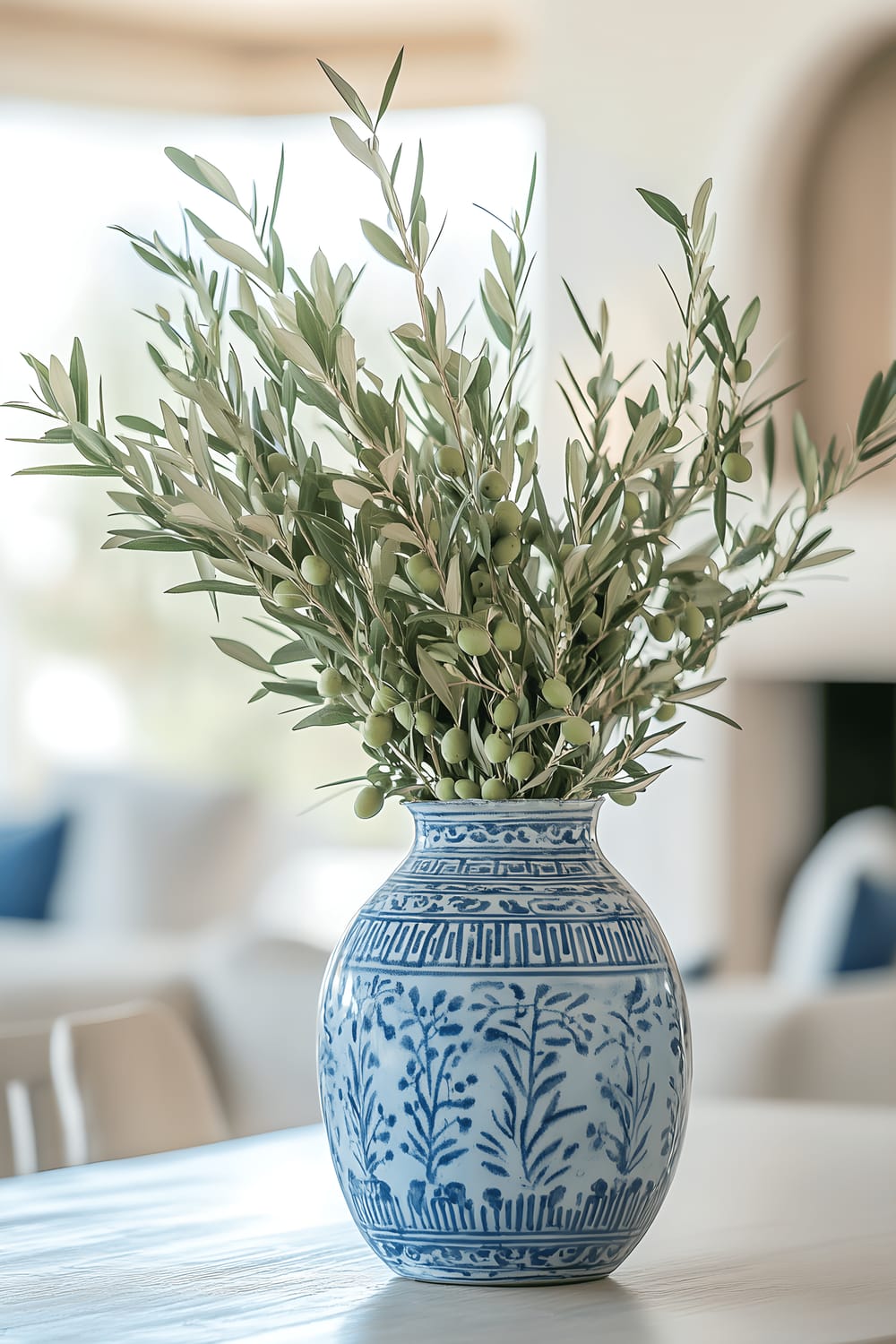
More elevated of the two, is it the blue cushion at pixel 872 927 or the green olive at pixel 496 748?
the green olive at pixel 496 748

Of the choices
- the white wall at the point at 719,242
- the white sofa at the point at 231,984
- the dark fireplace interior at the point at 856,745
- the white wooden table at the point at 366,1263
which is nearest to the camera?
the white wooden table at the point at 366,1263

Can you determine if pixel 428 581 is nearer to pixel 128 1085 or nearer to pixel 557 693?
pixel 557 693

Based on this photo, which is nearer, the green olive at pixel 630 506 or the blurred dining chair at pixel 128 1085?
the green olive at pixel 630 506

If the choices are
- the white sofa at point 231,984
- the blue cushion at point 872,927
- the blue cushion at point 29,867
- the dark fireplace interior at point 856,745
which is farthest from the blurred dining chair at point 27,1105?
the dark fireplace interior at point 856,745

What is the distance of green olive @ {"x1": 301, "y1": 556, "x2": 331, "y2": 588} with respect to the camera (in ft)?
2.79

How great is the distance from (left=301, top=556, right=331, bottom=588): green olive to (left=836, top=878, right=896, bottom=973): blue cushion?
92.4 inches

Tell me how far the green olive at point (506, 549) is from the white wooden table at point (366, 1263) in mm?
349

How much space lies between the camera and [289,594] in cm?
88

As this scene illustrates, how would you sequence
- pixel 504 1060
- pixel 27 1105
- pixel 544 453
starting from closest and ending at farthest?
pixel 504 1060
pixel 27 1105
pixel 544 453

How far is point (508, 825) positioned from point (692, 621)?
14 centimetres

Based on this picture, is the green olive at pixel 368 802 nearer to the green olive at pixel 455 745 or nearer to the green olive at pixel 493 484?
the green olive at pixel 455 745

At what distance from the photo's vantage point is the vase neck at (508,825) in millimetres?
885

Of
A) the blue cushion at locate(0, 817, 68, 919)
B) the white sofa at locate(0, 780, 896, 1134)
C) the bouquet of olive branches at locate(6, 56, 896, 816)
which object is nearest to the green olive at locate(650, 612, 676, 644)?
the bouquet of olive branches at locate(6, 56, 896, 816)

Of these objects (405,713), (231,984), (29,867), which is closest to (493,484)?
(405,713)
